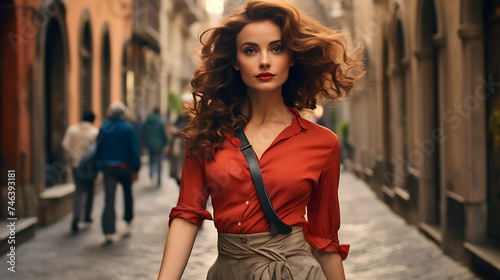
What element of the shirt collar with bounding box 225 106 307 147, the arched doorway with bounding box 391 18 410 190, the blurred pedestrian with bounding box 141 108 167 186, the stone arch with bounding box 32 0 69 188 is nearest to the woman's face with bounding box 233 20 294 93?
the shirt collar with bounding box 225 106 307 147

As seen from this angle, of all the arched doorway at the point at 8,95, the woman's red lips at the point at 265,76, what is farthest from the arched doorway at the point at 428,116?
the woman's red lips at the point at 265,76

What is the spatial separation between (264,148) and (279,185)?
0.16 m

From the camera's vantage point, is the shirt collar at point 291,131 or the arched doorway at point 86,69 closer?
the shirt collar at point 291,131

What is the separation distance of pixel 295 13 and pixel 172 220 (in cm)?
83

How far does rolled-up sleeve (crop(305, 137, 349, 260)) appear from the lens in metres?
2.20

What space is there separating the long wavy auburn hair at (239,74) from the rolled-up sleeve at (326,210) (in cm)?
Answer: 28

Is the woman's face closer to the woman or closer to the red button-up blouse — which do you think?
the woman

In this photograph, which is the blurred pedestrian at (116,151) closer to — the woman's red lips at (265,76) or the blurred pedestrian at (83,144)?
the blurred pedestrian at (83,144)

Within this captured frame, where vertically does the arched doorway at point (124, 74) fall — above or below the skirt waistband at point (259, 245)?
above

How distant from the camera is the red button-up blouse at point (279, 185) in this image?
2084mm

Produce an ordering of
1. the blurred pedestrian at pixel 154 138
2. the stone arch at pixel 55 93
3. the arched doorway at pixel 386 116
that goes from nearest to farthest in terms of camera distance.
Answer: the stone arch at pixel 55 93, the arched doorway at pixel 386 116, the blurred pedestrian at pixel 154 138

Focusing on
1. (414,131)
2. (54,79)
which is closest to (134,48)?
A: (54,79)

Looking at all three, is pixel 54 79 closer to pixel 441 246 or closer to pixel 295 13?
pixel 441 246

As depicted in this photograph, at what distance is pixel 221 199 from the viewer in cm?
212
